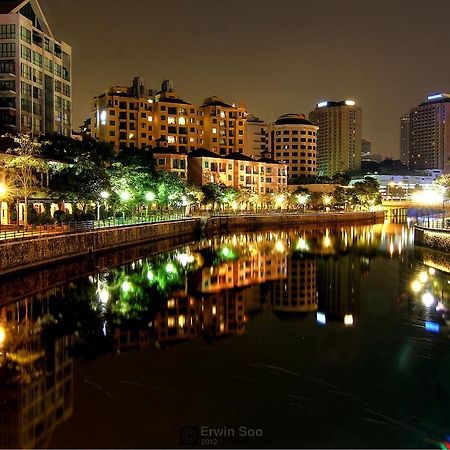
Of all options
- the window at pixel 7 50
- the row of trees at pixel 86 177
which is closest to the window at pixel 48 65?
the window at pixel 7 50

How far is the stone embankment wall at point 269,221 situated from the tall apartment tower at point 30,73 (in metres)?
25.7

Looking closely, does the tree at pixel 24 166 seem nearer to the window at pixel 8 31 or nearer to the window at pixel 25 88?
the window at pixel 25 88

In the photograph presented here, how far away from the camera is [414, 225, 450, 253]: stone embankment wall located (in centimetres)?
5016

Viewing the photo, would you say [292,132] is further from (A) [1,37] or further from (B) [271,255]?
(B) [271,255]

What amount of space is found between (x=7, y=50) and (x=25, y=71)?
124 inches

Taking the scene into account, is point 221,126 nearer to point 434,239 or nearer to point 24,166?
point 434,239

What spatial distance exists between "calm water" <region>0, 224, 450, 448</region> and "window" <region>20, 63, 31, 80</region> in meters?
42.5

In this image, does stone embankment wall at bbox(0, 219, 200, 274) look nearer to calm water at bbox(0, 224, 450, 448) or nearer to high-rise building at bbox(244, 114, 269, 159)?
calm water at bbox(0, 224, 450, 448)

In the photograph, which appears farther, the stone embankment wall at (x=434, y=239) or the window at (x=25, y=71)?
the window at (x=25, y=71)

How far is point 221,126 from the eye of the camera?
130250 millimetres

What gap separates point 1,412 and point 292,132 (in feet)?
488

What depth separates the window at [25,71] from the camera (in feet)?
233

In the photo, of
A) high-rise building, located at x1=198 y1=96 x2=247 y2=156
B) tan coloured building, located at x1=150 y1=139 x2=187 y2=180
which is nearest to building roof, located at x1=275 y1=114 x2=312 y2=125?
high-rise building, located at x1=198 y1=96 x2=247 y2=156

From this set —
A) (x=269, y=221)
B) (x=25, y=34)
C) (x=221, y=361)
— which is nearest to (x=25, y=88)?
(x=25, y=34)
